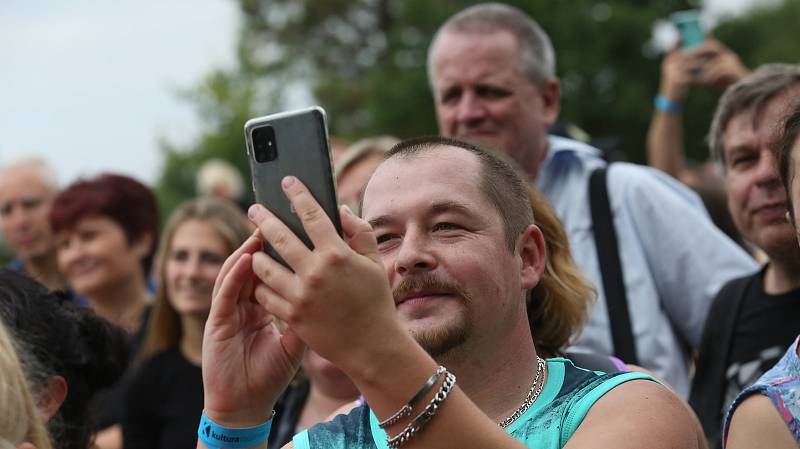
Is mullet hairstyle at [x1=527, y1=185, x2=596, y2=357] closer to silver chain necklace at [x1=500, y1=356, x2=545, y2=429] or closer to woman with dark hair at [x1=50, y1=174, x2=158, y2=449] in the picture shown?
silver chain necklace at [x1=500, y1=356, x2=545, y2=429]

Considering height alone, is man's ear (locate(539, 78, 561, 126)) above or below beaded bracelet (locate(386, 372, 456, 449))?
below

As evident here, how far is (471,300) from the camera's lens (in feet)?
7.82

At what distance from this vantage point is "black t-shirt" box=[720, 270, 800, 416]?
11.3 feet

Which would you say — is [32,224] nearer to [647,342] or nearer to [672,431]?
[647,342]

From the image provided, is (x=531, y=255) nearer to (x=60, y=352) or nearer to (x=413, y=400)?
(x=413, y=400)

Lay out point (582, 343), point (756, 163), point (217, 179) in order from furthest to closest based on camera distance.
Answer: point (217, 179), point (582, 343), point (756, 163)

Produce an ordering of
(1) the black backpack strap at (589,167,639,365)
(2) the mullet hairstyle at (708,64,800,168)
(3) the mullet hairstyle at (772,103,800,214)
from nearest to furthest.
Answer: (3) the mullet hairstyle at (772,103,800,214) < (2) the mullet hairstyle at (708,64,800,168) < (1) the black backpack strap at (589,167,639,365)

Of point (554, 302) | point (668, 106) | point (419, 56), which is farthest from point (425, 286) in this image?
point (419, 56)

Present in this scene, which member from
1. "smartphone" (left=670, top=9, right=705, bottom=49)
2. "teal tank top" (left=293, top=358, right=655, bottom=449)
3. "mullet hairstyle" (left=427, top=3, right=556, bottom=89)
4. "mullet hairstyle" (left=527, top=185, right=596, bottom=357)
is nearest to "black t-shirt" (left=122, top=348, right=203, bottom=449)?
"mullet hairstyle" (left=427, top=3, right=556, bottom=89)

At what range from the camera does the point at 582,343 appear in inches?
156

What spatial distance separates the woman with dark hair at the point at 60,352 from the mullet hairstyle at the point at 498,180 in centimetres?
113

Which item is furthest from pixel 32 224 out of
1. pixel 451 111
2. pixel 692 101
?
pixel 692 101

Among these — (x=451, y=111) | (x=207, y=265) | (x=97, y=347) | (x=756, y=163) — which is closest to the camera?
(x=97, y=347)

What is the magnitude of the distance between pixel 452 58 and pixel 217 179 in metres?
5.52
